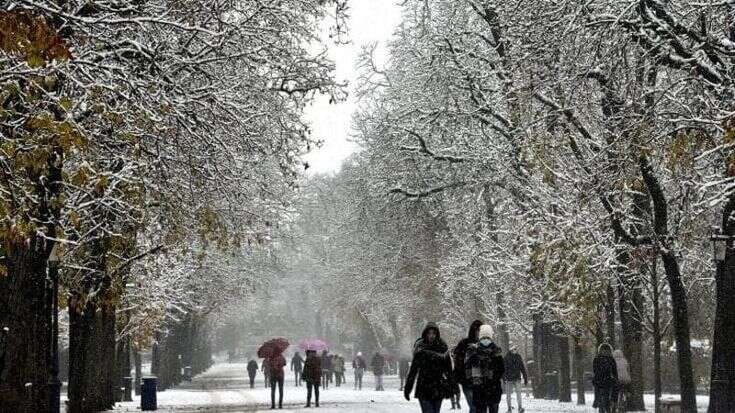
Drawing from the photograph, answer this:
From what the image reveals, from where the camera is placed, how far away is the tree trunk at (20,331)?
599 inches

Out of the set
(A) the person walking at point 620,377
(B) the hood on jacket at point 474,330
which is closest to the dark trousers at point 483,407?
(B) the hood on jacket at point 474,330

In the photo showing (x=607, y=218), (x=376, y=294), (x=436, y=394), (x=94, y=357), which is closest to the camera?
(x=436, y=394)

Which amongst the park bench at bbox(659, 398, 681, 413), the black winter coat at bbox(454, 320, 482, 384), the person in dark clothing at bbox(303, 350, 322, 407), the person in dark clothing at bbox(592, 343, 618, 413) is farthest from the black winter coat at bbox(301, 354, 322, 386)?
the black winter coat at bbox(454, 320, 482, 384)

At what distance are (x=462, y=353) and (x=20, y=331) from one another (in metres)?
6.71

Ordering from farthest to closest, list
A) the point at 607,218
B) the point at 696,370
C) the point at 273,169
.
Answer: the point at 696,370 → the point at 273,169 → the point at 607,218

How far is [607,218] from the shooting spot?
2492 cm

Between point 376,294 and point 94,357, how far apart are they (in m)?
27.7

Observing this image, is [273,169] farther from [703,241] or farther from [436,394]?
[436,394]

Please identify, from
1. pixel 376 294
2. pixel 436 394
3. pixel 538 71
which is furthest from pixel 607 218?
pixel 376 294

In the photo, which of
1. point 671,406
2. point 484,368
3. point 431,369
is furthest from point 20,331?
point 671,406

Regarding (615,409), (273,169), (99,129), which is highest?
(273,169)

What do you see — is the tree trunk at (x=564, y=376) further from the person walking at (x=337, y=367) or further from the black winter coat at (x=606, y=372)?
the person walking at (x=337, y=367)

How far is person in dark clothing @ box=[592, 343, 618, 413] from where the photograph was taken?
24906mm

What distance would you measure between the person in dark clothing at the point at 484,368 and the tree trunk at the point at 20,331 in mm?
5728
